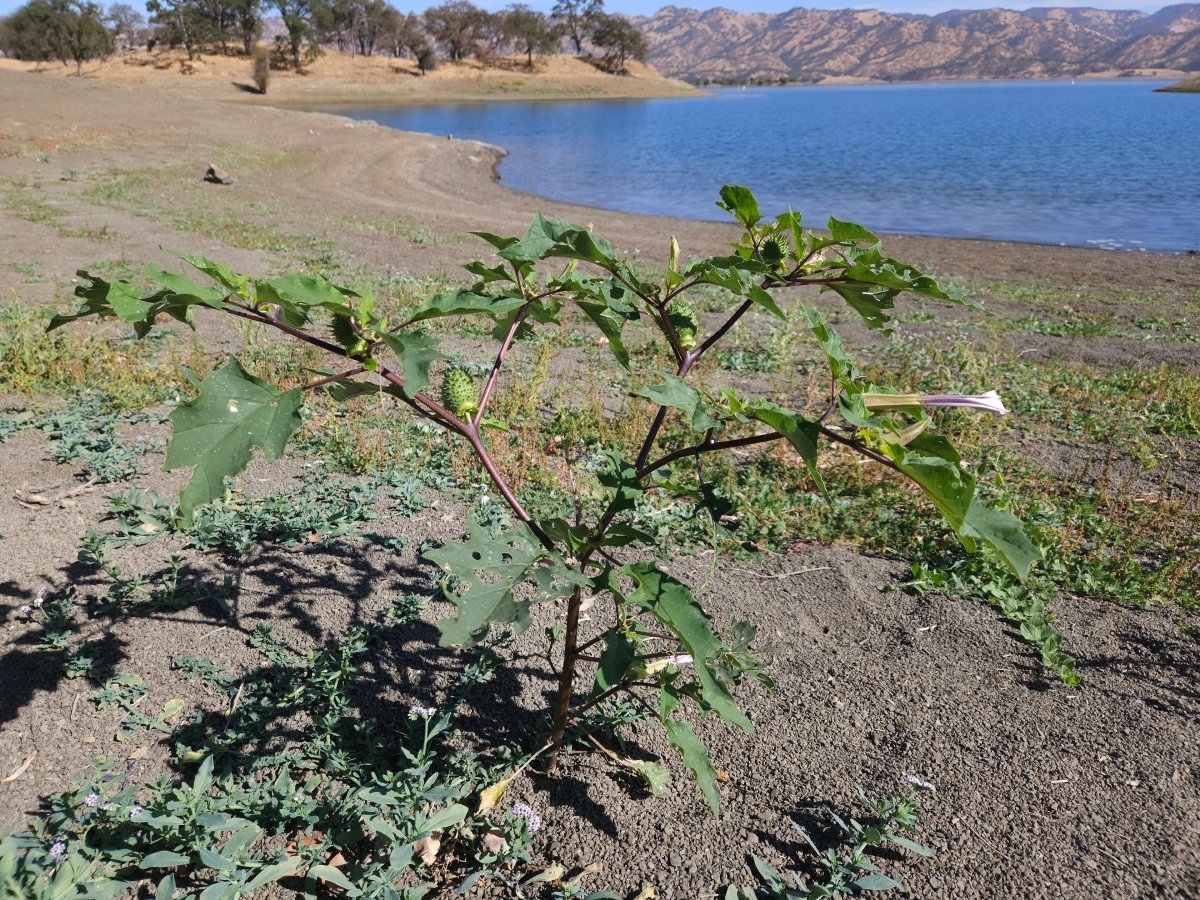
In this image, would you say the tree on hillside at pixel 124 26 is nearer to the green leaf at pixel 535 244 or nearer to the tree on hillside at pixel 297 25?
the tree on hillside at pixel 297 25

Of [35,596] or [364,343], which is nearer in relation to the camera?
[364,343]

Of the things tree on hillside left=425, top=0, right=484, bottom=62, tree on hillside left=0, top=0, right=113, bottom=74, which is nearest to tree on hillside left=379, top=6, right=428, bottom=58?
tree on hillside left=425, top=0, right=484, bottom=62

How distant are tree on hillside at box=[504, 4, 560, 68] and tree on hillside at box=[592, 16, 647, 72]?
740cm

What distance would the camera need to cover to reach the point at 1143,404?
483cm

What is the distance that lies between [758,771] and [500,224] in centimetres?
1328

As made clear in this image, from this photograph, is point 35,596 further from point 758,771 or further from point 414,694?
point 758,771

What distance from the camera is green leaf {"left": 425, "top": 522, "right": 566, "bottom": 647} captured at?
113cm

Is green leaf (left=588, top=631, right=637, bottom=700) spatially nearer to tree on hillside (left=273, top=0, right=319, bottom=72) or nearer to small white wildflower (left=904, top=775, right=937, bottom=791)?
small white wildflower (left=904, top=775, right=937, bottom=791)

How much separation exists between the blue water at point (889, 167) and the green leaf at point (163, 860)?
57.3 ft

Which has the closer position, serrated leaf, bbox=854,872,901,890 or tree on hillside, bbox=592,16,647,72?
serrated leaf, bbox=854,872,901,890

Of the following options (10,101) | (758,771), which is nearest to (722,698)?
(758,771)

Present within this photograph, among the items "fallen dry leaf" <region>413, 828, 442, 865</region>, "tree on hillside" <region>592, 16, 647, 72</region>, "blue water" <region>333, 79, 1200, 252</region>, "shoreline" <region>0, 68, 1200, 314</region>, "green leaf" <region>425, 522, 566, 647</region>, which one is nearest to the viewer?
"green leaf" <region>425, 522, 566, 647</region>

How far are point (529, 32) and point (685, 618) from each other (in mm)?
80633

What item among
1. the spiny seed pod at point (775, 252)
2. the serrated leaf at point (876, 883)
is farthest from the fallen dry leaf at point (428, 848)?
the spiny seed pod at point (775, 252)
